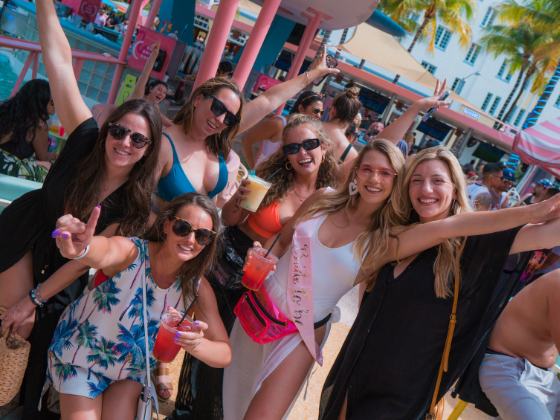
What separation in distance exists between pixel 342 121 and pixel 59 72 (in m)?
2.80

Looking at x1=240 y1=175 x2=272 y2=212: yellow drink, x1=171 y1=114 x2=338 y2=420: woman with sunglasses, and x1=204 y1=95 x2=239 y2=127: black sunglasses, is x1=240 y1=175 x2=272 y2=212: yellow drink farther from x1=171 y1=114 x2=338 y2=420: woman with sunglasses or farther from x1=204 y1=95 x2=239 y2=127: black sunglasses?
x1=204 y1=95 x2=239 y2=127: black sunglasses

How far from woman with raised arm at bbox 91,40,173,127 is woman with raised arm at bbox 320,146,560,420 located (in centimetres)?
179

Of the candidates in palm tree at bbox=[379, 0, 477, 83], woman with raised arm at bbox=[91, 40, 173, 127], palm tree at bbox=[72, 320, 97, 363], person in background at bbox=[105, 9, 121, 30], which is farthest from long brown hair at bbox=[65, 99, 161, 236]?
palm tree at bbox=[379, 0, 477, 83]

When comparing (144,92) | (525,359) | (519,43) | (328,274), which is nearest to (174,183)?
(328,274)

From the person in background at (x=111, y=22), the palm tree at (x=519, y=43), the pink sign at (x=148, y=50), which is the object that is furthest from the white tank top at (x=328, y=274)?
the palm tree at (x=519, y=43)

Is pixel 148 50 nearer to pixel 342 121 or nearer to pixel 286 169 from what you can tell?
pixel 342 121

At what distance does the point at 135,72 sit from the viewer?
5973mm

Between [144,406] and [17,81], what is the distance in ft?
11.4

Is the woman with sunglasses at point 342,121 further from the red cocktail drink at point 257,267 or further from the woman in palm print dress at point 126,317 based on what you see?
the woman in palm print dress at point 126,317

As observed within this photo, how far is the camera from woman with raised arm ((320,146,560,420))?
205cm

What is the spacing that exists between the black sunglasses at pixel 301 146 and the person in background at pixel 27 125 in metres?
1.95

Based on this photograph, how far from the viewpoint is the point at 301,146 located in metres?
2.79

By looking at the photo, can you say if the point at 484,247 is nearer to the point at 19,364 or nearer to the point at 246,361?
the point at 246,361

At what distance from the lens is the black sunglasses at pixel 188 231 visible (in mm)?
2039
